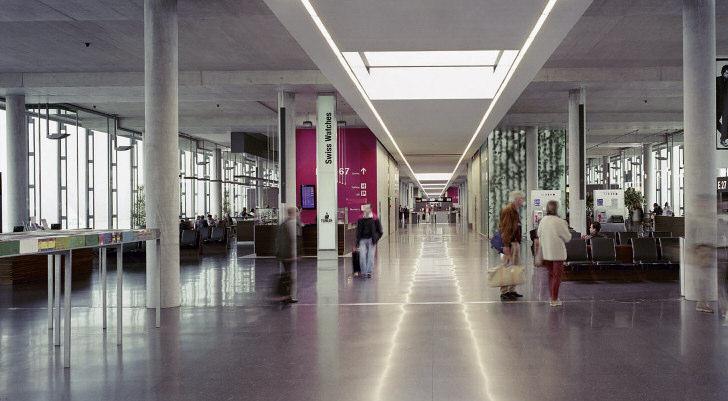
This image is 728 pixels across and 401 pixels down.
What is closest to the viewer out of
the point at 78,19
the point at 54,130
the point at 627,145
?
the point at 78,19

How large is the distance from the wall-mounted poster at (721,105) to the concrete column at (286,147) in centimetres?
1166

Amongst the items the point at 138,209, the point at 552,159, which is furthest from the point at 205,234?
the point at 552,159

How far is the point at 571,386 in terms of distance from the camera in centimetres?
496

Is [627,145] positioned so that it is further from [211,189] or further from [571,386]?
[571,386]

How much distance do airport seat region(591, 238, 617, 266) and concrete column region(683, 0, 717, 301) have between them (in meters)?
2.43

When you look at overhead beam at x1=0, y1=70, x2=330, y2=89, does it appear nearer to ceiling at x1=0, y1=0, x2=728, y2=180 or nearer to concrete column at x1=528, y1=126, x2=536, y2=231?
ceiling at x1=0, y1=0, x2=728, y2=180

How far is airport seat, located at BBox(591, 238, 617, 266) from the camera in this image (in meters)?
12.3

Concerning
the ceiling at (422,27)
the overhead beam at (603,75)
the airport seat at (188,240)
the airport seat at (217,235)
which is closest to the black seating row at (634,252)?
the ceiling at (422,27)

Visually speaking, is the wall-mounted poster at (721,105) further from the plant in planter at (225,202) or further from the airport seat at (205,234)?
the plant in planter at (225,202)

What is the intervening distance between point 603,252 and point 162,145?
838 cm

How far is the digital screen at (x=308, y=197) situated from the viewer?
25594 mm

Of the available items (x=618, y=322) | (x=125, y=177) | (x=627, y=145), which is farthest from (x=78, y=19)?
(x=627, y=145)

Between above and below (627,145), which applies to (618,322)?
below

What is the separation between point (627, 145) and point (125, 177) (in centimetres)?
2894
